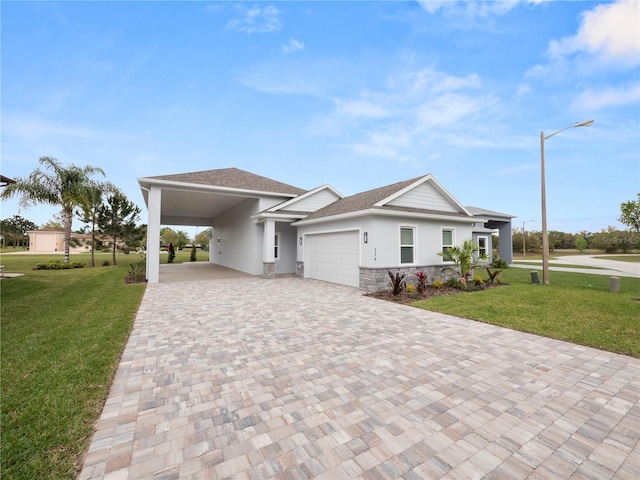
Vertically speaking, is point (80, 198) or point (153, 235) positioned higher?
point (80, 198)

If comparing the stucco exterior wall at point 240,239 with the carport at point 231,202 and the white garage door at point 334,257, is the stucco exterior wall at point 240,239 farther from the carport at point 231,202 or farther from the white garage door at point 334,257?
the white garage door at point 334,257

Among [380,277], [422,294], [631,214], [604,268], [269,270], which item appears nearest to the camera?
[422,294]

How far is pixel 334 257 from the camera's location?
12.1 meters

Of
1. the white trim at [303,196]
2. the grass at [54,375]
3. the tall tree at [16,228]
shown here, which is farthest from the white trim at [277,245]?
the tall tree at [16,228]

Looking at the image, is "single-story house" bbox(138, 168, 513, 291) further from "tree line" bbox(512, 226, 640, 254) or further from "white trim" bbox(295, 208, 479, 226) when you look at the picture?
"tree line" bbox(512, 226, 640, 254)

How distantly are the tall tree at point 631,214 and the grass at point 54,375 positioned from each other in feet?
52.4

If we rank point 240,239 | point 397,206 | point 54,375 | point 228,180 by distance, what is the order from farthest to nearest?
point 240,239 → point 228,180 → point 397,206 → point 54,375

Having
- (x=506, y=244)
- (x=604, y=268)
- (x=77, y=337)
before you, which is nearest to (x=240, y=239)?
(x=77, y=337)

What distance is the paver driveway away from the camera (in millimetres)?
2080

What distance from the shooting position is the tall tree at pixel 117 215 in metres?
19.4

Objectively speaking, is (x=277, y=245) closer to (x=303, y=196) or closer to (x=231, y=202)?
(x=303, y=196)

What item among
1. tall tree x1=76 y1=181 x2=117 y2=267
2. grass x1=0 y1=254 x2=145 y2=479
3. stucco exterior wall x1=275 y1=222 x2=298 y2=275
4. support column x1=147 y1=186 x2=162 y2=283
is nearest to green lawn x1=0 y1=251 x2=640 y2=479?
grass x1=0 y1=254 x2=145 y2=479

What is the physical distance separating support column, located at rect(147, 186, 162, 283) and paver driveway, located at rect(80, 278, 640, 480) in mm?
7938

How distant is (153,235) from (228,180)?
471cm
